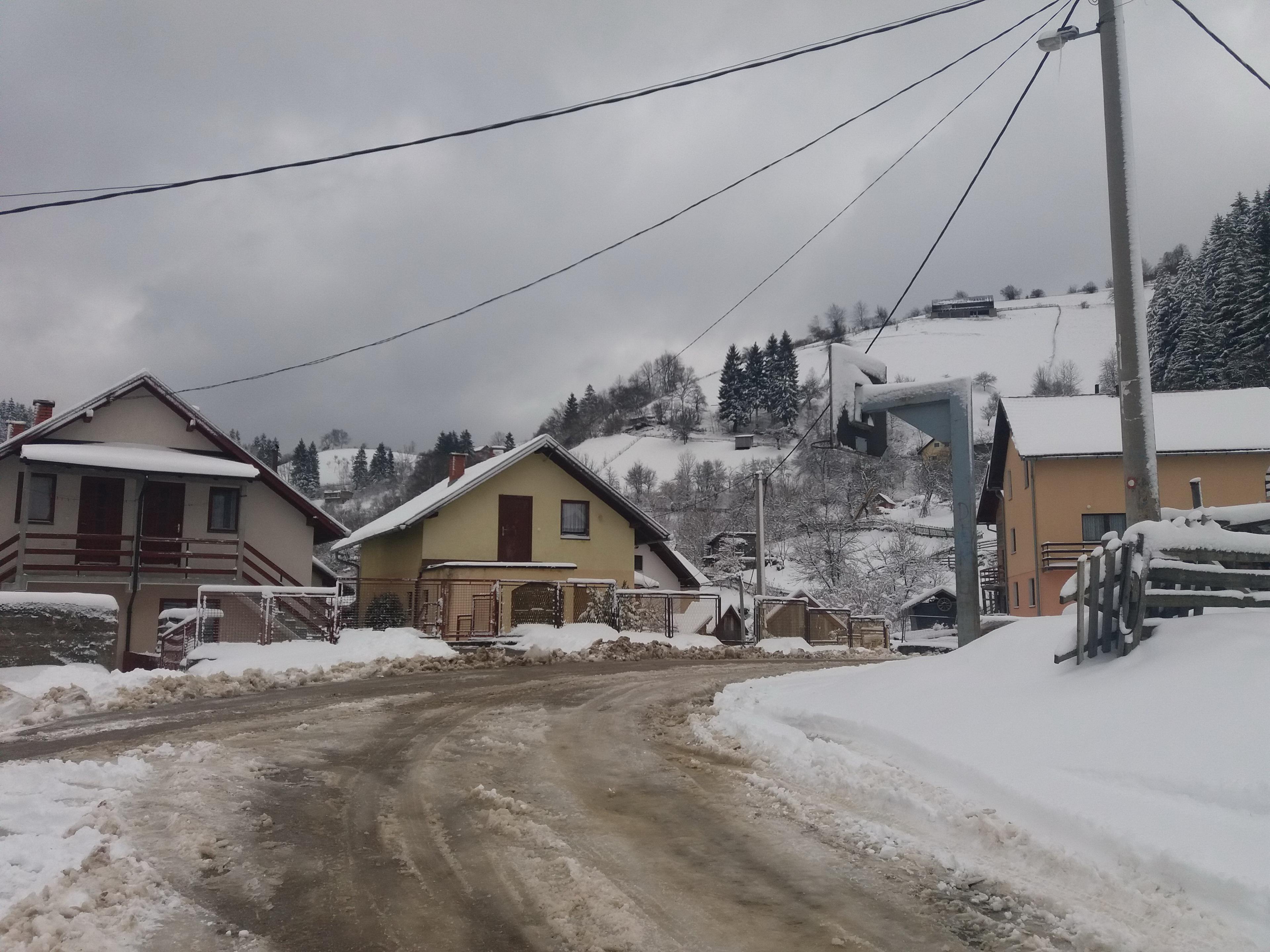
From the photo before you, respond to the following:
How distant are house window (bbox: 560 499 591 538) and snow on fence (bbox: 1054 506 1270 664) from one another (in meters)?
26.2

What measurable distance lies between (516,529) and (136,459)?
11.8 meters

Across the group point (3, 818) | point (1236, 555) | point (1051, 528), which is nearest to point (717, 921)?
point (3, 818)

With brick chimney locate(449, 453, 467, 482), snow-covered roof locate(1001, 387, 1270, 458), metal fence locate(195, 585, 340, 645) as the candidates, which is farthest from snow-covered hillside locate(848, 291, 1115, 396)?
metal fence locate(195, 585, 340, 645)

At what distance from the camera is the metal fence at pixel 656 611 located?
27.3m

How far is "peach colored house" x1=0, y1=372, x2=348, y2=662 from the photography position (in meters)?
24.8

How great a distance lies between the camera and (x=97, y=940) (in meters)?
3.91

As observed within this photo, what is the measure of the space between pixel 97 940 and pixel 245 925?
590 millimetres

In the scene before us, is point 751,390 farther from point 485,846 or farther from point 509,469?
point 485,846

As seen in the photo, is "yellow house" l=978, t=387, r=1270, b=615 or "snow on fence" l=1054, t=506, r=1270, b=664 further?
"yellow house" l=978, t=387, r=1270, b=615

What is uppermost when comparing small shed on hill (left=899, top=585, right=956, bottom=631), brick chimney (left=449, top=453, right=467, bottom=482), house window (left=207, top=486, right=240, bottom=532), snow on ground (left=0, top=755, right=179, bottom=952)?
brick chimney (left=449, top=453, right=467, bottom=482)

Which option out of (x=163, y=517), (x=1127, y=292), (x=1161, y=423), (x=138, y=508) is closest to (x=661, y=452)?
(x=1161, y=423)

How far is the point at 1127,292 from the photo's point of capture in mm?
8977

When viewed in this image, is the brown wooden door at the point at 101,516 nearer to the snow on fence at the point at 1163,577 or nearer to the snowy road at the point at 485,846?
the snowy road at the point at 485,846

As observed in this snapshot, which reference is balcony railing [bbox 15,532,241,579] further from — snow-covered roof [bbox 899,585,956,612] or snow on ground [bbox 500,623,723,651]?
snow-covered roof [bbox 899,585,956,612]
